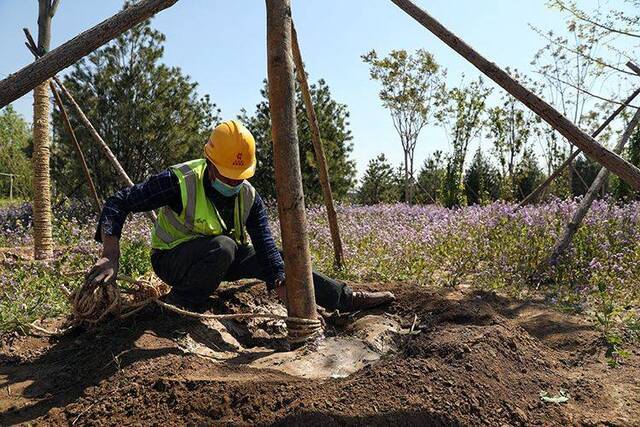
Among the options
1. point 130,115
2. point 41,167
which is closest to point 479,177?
point 130,115

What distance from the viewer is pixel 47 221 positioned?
6.33 metres

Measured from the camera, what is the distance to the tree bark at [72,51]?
2.65m

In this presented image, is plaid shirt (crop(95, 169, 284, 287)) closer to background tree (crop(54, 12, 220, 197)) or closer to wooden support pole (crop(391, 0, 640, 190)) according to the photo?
wooden support pole (crop(391, 0, 640, 190))

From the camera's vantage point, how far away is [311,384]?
264 cm

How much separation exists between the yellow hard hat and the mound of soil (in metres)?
0.98

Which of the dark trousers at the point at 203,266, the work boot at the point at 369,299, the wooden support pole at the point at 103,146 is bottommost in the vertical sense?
the work boot at the point at 369,299

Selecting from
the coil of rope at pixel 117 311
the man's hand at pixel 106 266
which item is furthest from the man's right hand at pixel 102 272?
the coil of rope at pixel 117 311

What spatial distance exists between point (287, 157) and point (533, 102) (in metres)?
1.39

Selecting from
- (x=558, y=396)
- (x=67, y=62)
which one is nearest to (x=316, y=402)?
(x=558, y=396)

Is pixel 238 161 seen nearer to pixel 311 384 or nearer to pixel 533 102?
pixel 311 384

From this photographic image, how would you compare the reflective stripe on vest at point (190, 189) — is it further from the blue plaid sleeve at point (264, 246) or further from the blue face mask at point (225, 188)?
the blue plaid sleeve at point (264, 246)

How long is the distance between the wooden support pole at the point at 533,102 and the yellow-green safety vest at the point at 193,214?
1.52 m

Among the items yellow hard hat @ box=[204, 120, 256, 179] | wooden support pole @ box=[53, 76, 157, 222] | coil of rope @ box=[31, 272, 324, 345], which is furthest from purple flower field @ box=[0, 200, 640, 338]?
yellow hard hat @ box=[204, 120, 256, 179]

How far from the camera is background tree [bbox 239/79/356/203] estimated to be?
11.7 metres
